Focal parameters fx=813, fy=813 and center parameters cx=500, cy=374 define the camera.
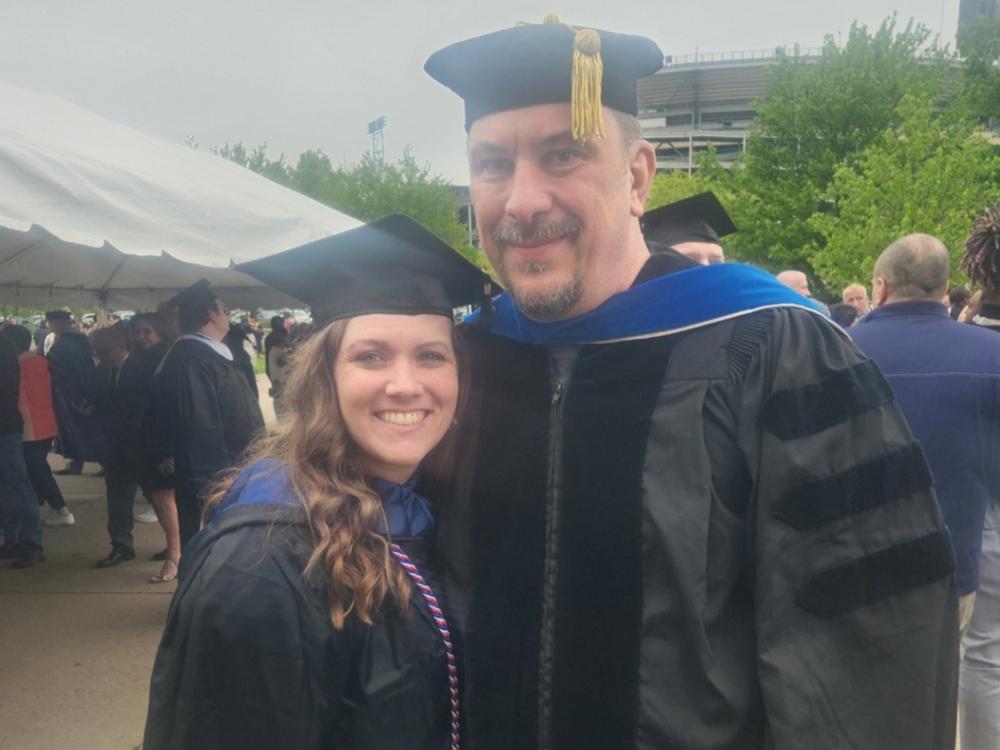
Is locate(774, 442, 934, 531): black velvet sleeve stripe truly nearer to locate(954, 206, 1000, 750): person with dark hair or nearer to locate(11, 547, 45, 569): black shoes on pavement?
locate(954, 206, 1000, 750): person with dark hair

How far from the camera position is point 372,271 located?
5.52ft

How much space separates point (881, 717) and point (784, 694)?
6.8 inches

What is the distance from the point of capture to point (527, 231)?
5.23 feet

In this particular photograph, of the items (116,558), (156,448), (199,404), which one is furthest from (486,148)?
(116,558)

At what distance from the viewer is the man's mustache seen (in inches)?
62.2

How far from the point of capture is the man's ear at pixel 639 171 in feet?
5.53

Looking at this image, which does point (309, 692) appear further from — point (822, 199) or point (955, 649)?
point (822, 199)

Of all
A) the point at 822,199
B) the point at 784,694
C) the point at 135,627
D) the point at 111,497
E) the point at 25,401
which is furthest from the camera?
the point at 822,199

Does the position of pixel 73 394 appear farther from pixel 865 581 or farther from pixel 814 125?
pixel 814 125

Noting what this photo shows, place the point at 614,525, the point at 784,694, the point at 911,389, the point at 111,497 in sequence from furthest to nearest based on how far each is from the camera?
1. the point at 111,497
2. the point at 911,389
3. the point at 614,525
4. the point at 784,694

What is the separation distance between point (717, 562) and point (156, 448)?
14.5ft

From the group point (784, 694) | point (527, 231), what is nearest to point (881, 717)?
point (784, 694)

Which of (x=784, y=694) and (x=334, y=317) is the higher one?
(x=334, y=317)

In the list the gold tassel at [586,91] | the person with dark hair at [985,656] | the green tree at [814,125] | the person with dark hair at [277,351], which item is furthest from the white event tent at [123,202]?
the green tree at [814,125]
